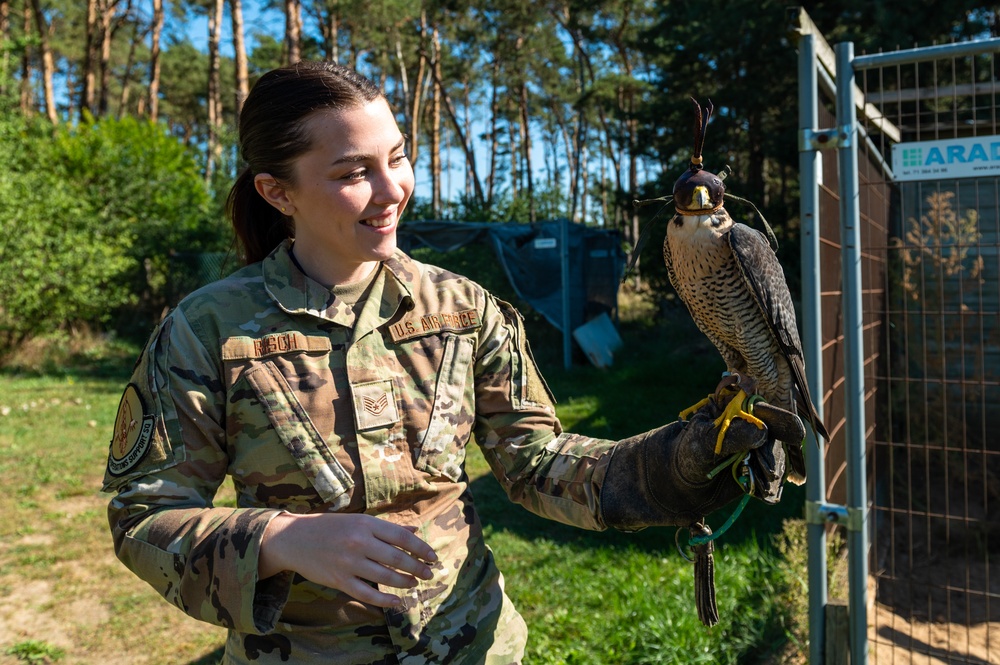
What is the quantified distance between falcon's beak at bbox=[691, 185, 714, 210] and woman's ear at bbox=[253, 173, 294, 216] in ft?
2.84

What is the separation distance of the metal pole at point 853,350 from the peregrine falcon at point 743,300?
1.39 metres

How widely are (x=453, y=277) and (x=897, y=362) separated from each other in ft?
16.3

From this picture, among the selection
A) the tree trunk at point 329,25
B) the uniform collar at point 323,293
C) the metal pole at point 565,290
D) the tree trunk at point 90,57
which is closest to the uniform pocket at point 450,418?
the uniform collar at point 323,293

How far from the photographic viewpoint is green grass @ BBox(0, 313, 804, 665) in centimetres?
348

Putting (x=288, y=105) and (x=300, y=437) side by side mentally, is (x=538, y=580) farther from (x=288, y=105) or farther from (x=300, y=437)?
(x=288, y=105)

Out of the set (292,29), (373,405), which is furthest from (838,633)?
(292,29)

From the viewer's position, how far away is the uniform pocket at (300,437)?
1.42 metres

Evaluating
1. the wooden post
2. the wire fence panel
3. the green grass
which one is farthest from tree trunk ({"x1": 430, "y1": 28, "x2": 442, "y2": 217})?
the wooden post

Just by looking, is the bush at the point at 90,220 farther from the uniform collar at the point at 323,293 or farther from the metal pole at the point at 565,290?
the uniform collar at the point at 323,293

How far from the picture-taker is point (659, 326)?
11.2 m

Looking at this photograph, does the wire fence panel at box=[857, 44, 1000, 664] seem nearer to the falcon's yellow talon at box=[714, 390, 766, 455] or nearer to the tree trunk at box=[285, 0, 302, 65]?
the falcon's yellow talon at box=[714, 390, 766, 455]

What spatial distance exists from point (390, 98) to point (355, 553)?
16.3 m

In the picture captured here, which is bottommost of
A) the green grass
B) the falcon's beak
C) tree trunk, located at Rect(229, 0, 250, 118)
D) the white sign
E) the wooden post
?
the green grass

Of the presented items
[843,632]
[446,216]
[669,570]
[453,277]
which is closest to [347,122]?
[453,277]
